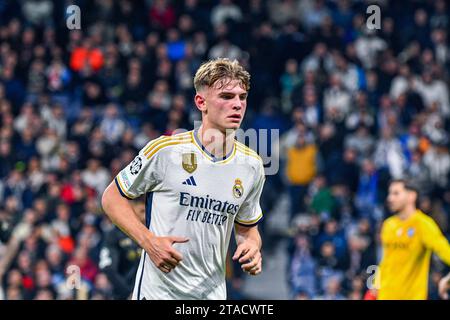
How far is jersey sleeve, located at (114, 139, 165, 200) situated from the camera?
23.9 ft

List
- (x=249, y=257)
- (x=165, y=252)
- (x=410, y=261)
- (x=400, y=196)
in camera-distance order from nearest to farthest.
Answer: (x=165, y=252) < (x=249, y=257) < (x=410, y=261) < (x=400, y=196)

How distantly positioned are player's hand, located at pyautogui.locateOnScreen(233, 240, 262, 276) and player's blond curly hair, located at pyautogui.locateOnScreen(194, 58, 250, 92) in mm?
1131

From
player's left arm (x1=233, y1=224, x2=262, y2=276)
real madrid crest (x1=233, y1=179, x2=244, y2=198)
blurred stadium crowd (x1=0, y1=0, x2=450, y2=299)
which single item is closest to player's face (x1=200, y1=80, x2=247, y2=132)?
real madrid crest (x1=233, y1=179, x2=244, y2=198)

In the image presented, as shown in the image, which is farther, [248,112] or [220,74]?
[248,112]

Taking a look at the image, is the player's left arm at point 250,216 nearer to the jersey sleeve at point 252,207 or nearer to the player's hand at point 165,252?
the jersey sleeve at point 252,207

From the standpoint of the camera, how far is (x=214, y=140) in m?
7.47

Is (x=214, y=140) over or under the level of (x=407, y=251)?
over

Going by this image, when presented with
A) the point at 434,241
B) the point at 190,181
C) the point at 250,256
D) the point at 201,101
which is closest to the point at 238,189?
the point at 190,181

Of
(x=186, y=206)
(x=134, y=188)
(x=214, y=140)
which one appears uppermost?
(x=214, y=140)

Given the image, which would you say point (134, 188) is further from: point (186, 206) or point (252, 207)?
point (252, 207)

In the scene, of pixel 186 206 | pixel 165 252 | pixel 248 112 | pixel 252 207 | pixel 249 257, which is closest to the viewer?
pixel 165 252

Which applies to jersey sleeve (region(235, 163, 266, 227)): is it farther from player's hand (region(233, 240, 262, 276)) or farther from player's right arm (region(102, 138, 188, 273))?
player's right arm (region(102, 138, 188, 273))

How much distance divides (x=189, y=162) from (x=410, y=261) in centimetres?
436

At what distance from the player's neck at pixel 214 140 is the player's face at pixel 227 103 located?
12cm
